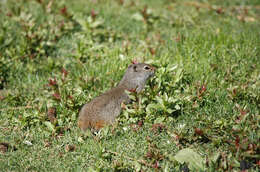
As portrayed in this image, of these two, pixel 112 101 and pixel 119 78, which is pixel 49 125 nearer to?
pixel 112 101

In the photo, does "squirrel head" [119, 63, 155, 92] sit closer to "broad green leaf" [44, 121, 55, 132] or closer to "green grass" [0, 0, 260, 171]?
"green grass" [0, 0, 260, 171]

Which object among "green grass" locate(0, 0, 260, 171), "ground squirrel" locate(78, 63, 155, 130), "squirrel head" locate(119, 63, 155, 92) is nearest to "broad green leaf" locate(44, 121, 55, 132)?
"green grass" locate(0, 0, 260, 171)

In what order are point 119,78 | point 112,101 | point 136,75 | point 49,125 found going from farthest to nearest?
point 119,78
point 136,75
point 112,101
point 49,125

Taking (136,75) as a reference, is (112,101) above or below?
below

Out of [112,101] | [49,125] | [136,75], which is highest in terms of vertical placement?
[136,75]

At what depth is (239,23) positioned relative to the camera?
20.7ft

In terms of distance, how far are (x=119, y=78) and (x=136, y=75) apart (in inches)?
18.7

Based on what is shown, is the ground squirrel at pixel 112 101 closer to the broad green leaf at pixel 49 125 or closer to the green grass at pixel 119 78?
the green grass at pixel 119 78

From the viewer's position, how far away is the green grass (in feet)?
11.5

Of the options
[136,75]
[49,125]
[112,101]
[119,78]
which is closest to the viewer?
[49,125]

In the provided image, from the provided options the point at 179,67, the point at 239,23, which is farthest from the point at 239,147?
the point at 239,23

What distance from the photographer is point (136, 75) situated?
4.44 metres

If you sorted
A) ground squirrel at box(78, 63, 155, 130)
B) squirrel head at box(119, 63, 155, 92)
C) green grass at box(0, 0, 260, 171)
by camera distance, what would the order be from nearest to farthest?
green grass at box(0, 0, 260, 171)
ground squirrel at box(78, 63, 155, 130)
squirrel head at box(119, 63, 155, 92)

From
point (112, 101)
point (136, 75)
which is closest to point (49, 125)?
point (112, 101)
